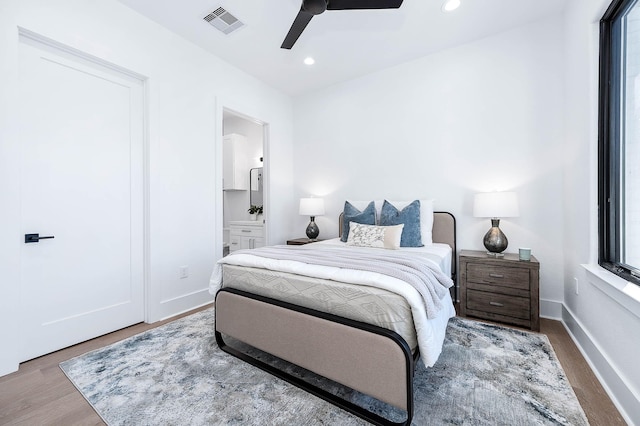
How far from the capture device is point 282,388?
66.1 inches

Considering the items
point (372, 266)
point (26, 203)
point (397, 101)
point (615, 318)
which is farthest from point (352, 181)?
point (26, 203)

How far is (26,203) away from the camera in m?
2.03

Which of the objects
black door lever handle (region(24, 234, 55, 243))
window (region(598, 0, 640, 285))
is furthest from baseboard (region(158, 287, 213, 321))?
window (region(598, 0, 640, 285))

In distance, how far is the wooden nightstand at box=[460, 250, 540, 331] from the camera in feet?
7.97

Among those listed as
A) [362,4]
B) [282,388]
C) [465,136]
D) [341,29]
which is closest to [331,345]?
[282,388]

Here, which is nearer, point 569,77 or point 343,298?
point 343,298

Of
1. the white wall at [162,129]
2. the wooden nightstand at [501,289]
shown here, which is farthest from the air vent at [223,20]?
the wooden nightstand at [501,289]

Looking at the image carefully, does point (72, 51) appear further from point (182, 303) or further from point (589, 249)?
point (589, 249)

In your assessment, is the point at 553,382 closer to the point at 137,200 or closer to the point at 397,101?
the point at 397,101

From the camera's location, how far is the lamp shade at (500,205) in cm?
263

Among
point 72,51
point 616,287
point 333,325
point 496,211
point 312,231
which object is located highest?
point 72,51

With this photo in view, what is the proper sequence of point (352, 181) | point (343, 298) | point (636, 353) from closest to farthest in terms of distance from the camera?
point (636, 353)
point (343, 298)
point (352, 181)

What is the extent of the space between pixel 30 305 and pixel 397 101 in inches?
159

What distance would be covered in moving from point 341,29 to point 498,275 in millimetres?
2793
